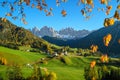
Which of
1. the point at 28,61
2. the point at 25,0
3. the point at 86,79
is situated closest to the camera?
the point at 25,0

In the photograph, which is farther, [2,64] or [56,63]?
[56,63]

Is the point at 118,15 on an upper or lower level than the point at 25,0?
lower

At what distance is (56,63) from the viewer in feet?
641

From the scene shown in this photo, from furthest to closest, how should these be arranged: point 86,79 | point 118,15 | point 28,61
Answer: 1. point 28,61
2. point 86,79
3. point 118,15

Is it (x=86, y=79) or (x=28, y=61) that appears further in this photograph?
(x=28, y=61)

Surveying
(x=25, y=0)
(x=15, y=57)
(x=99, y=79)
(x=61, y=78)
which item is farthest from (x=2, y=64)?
(x=25, y=0)

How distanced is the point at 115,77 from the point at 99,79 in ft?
25.9

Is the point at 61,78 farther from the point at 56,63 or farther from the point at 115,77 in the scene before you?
the point at 56,63

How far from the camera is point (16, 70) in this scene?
13088 centimetres

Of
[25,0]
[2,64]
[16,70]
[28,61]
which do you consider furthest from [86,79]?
[25,0]

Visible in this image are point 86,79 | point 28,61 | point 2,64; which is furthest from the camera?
point 28,61

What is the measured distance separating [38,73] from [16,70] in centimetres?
978

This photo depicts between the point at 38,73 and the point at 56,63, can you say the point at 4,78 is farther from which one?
the point at 56,63

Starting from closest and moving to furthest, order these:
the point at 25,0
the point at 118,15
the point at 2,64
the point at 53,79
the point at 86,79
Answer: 1. the point at 118,15
2. the point at 25,0
3. the point at 53,79
4. the point at 86,79
5. the point at 2,64
